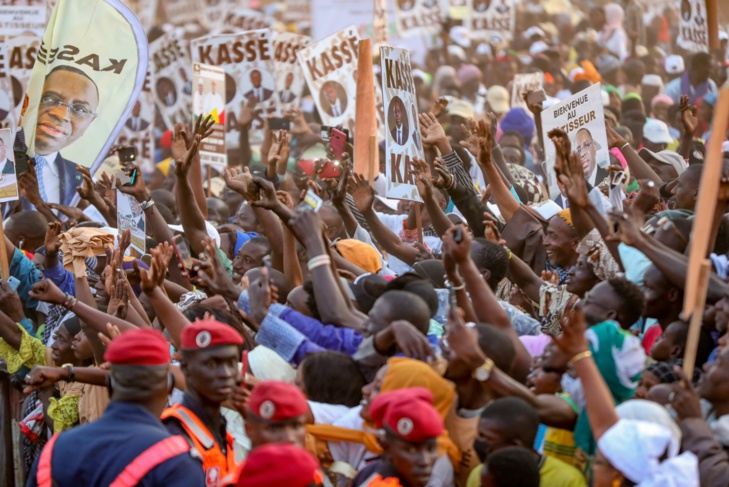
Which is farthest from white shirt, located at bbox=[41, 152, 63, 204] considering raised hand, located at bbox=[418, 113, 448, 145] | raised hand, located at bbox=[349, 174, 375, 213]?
raised hand, located at bbox=[418, 113, 448, 145]

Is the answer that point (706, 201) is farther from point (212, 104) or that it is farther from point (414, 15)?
point (414, 15)

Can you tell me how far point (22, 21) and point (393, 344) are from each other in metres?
9.55

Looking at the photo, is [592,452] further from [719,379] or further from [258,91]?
[258,91]

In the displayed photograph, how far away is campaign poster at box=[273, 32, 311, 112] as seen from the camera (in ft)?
46.7

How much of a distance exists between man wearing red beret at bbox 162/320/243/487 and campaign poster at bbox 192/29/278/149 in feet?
27.0

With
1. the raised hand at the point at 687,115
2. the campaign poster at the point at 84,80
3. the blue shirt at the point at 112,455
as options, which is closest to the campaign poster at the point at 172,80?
the campaign poster at the point at 84,80

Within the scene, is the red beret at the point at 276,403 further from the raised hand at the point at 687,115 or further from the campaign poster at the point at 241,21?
the campaign poster at the point at 241,21

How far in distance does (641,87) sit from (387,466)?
13.1m

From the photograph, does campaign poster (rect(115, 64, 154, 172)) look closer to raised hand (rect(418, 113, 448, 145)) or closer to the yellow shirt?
raised hand (rect(418, 113, 448, 145))

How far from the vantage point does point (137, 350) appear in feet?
14.9

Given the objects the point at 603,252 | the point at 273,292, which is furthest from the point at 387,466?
the point at 603,252

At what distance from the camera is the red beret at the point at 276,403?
4.35 metres

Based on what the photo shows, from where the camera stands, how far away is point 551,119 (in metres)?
8.41

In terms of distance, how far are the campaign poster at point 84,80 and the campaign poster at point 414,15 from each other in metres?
9.30
